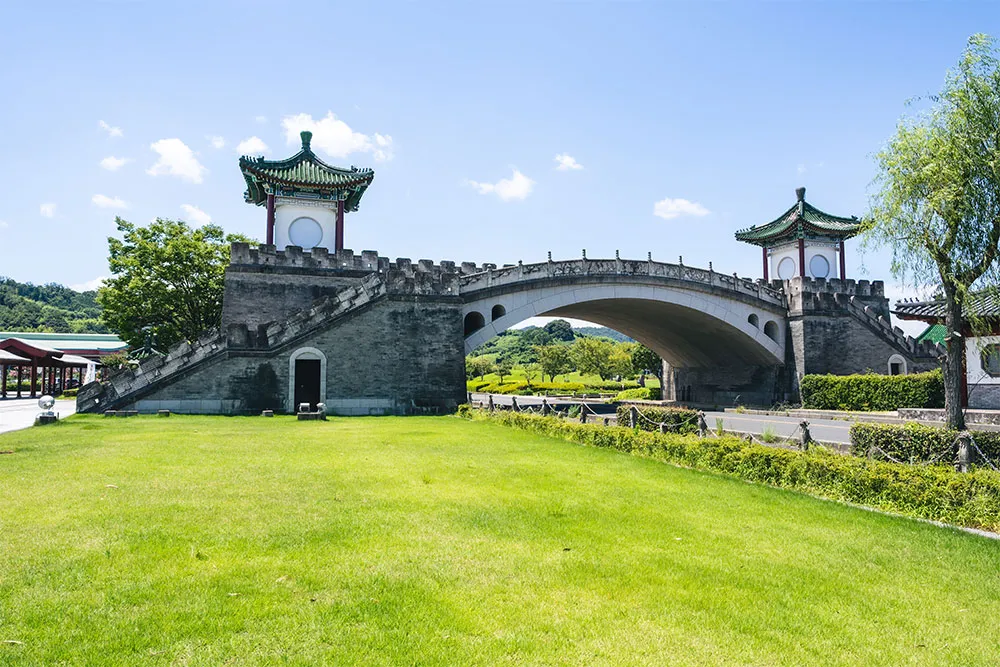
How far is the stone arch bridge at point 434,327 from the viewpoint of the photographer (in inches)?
935

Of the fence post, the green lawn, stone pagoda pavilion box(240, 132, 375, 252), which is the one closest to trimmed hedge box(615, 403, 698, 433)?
the green lawn

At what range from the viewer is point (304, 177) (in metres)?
30.8

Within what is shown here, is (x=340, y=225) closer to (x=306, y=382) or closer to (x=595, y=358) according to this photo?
(x=306, y=382)

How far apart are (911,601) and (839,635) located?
4.01ft

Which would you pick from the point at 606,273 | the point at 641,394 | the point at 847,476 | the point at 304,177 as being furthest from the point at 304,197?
the point at 641,394

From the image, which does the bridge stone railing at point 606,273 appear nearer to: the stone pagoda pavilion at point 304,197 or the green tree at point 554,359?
the stone pagoda pavilion at point 304,197

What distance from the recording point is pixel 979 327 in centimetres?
1476

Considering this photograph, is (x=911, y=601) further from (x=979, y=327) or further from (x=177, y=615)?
(x=979, y=327)

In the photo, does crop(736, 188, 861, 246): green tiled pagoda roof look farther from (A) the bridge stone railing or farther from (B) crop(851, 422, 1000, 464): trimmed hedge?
(B) crop(851, 422, 1000, 464): trimmed hedge

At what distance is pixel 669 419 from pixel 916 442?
5622 millimetres

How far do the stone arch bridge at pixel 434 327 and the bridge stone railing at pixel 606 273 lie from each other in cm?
7

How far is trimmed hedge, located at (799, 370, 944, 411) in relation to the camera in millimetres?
26797

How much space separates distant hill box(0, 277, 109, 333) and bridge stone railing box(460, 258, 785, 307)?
177 ft

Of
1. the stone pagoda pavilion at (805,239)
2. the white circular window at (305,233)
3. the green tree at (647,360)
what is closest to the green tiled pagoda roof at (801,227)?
the stone pagoda pavilion at (805,239)
